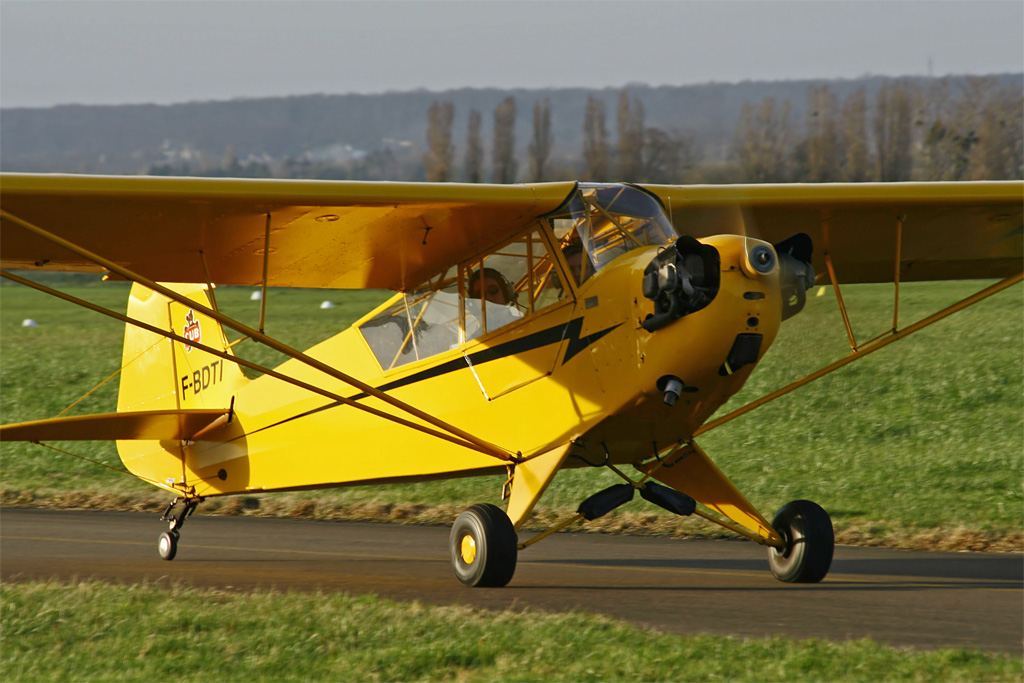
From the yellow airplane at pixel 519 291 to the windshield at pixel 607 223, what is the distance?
14 millimetres

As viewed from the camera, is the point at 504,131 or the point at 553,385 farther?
the point at 504,131

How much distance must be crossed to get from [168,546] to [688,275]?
6.13 m

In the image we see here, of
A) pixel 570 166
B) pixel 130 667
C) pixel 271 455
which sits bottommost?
pixel 130 667

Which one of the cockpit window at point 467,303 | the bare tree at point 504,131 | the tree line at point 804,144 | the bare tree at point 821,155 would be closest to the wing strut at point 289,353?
the cockpit window at point 467,303

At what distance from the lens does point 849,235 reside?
9133 mm

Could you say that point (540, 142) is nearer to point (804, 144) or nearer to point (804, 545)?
point (804, 144)

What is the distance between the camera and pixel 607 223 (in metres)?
7.46

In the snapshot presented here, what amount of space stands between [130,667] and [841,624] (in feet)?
13.7

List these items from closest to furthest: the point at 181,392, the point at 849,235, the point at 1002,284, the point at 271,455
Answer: the point at 1002,284 < the point at 849,235 < the point at 271,455 < the point at 181,392

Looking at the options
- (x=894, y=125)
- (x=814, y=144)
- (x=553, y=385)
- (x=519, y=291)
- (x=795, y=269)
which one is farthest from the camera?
(x=894, y=125)

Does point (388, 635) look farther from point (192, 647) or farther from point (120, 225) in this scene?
point (120, 225)

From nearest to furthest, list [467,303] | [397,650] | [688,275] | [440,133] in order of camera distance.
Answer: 1. [397,650]
2. [688,275]
3. [467,303]
4. [440,133]

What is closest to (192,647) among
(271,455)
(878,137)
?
(271,455)

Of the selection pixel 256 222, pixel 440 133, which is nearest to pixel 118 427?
pixel 256 222
